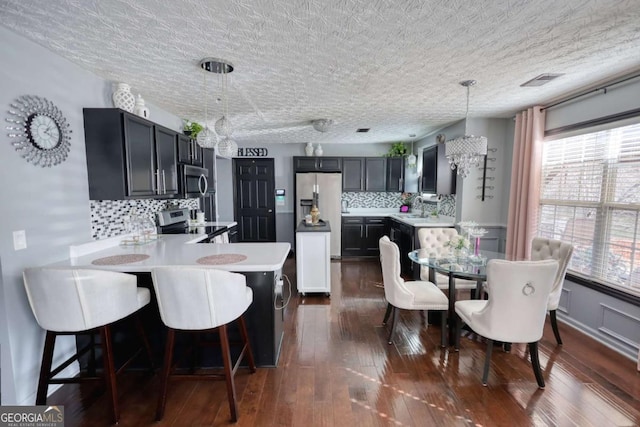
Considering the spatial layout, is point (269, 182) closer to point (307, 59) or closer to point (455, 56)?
point (307, 59)

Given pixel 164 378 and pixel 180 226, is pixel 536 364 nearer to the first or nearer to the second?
pixel 164 378

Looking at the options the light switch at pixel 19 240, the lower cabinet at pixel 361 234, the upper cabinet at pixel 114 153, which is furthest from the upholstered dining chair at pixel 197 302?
the lower cabinet at pixel 361 234

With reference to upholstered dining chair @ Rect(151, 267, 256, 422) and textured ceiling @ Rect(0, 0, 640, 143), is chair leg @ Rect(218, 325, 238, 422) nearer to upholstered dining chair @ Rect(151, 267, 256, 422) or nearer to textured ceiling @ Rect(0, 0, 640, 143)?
upholstered dining chair @ Rect(151, 267, 256, 422)

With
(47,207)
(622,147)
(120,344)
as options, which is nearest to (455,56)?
(622,147)

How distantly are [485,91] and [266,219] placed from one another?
467 centimetres

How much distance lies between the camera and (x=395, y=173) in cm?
592

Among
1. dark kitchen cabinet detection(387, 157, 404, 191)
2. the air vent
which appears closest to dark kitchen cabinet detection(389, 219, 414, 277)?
dark kitchen cabinet detection(387, 157, 404, 191)

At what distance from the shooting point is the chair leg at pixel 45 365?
5.59ft

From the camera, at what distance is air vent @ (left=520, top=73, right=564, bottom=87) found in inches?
96.0

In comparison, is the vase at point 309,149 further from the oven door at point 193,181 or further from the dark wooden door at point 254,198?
the oven door at point 193,181

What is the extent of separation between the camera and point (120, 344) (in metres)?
2.17

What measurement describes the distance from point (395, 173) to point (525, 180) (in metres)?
2.77

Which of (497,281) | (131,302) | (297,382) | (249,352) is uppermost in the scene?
(497,281)

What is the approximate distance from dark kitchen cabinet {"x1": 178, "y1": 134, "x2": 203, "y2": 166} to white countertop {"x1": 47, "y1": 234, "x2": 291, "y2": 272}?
45.9 inches
